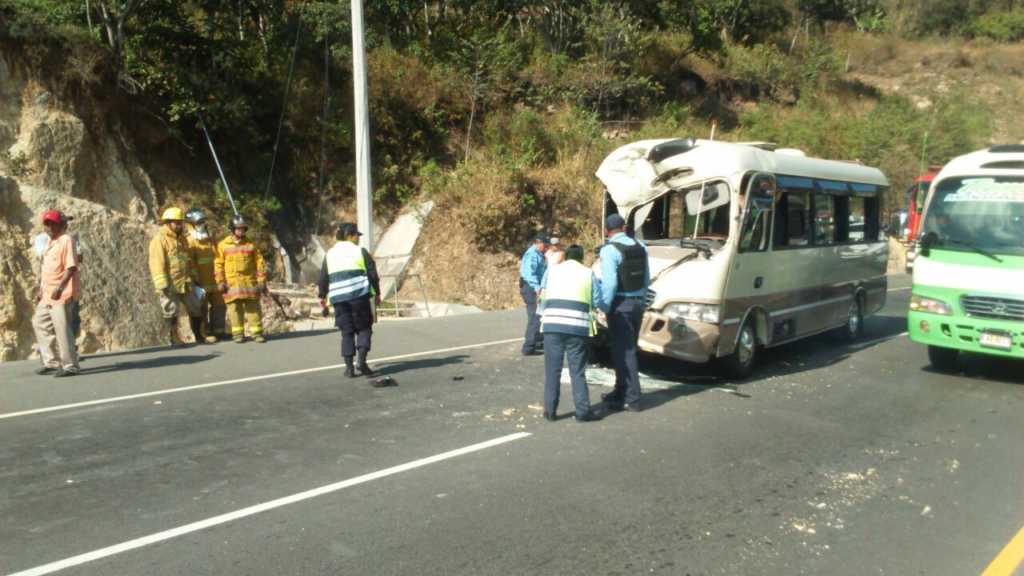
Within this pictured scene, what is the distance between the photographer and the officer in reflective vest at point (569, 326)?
7238mm

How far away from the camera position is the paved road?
4.58 metres

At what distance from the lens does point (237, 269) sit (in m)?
11.3

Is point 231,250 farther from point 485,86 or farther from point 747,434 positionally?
point 485,86

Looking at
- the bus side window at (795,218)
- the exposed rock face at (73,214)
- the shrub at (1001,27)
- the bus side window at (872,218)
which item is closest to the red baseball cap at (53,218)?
the exposed rock face at (73,214)

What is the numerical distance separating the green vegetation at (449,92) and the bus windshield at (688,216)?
783 centimetres

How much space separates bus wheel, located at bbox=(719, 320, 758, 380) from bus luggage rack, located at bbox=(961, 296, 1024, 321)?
92.8 inches

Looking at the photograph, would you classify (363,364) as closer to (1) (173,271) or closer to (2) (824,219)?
(1) (173,271)

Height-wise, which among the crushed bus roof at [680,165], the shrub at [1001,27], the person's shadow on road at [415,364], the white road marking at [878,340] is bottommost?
the white road marking at [878,340]

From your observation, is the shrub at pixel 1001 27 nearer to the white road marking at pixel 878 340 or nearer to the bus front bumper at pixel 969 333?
the white road marking at pixel 878 340

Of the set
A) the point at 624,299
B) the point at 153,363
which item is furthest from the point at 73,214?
the point at 624,299

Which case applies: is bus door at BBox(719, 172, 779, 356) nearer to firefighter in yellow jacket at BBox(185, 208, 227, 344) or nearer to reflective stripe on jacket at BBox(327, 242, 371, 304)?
reflective stripe on jacket at BBox(327, 242, 371, 304)

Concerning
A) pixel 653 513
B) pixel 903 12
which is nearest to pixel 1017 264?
pixel 653 513

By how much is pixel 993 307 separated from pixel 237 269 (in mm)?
9552

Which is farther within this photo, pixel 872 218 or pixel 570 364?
pixel 872 218
